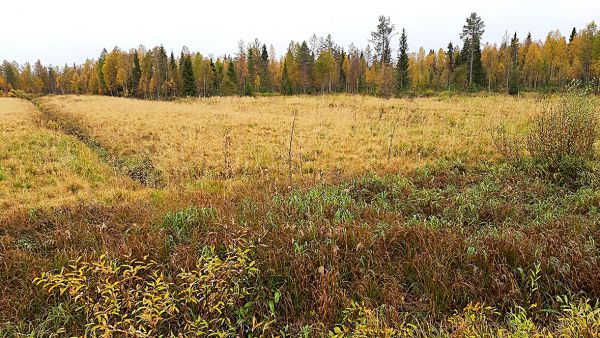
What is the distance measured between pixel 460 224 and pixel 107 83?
231 ft

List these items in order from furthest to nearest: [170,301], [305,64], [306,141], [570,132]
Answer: [305,64] → [306,141] → [570,132] → [170,301]

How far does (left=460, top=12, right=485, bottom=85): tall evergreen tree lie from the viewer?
4659 cm

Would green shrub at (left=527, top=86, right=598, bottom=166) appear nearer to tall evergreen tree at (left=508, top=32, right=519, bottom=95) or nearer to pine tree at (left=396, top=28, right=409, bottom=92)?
tall evergreen tree at (left=508, top=32, right=519, bottom=95)

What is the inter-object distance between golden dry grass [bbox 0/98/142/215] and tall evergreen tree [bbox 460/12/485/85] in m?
47.9

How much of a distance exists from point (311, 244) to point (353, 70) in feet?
192

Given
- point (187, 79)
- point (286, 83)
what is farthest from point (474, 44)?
point (187, 79)

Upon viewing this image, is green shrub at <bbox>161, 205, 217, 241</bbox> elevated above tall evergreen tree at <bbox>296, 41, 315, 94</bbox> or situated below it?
below

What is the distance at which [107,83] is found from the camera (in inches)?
2461

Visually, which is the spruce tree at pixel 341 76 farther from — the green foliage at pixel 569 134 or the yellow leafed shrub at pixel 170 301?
the yellow leafed shrub at pixel 170 301

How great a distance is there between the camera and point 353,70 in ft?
194

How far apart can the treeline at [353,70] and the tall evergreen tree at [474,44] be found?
0.13 m

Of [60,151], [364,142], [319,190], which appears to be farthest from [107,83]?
[319,190]

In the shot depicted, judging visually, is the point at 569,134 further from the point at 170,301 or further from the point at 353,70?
the point at 353,70

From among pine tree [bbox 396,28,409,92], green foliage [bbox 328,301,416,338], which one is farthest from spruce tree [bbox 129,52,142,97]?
green foliage [bbox 328,301,416,338]
